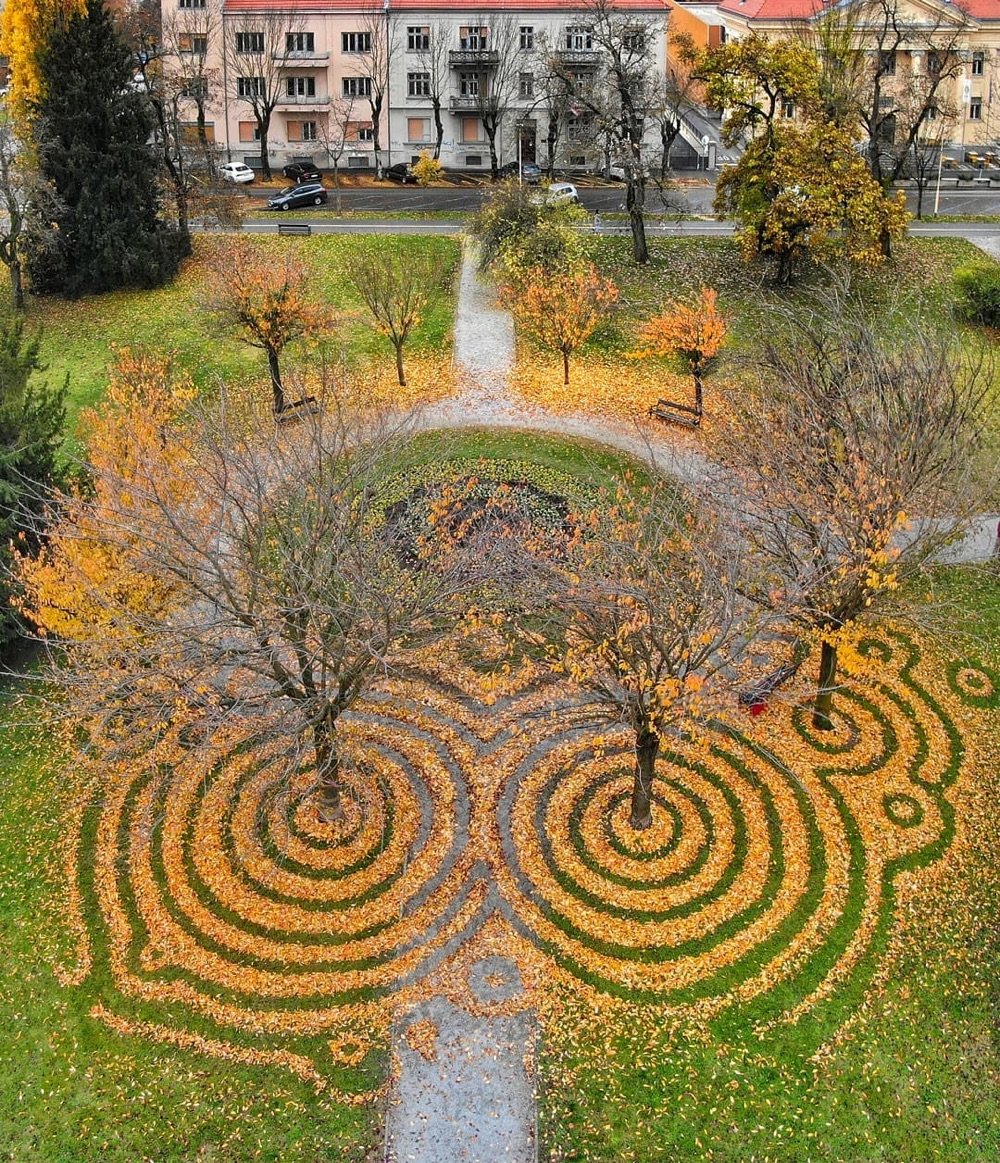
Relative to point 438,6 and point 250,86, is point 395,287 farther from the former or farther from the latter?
point 438,6

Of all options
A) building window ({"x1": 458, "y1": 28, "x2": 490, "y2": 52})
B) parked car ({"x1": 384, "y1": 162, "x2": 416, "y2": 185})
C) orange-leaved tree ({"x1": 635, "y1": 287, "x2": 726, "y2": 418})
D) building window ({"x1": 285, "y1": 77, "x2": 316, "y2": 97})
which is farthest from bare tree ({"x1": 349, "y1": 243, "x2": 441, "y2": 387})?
building window ({"x1": 285, "y1": 77, "x2": 316, "y2": 97})

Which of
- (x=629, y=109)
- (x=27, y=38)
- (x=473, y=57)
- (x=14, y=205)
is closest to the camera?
(x=14, y=205)

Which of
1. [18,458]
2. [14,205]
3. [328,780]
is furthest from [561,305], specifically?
[328,780]

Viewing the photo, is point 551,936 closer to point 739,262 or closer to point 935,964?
point 935,964

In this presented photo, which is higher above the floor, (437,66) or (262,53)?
(262,53)

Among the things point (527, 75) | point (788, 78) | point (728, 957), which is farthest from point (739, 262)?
point (728, 957)

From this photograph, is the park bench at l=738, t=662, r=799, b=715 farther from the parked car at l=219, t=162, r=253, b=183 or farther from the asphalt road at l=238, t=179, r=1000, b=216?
the parked car at l=219, t=162, r=253, b=183

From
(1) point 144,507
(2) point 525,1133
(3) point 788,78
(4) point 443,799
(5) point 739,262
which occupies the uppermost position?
(3) point 788,78

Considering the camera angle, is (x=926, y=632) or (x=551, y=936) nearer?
(x=551, y=936)
